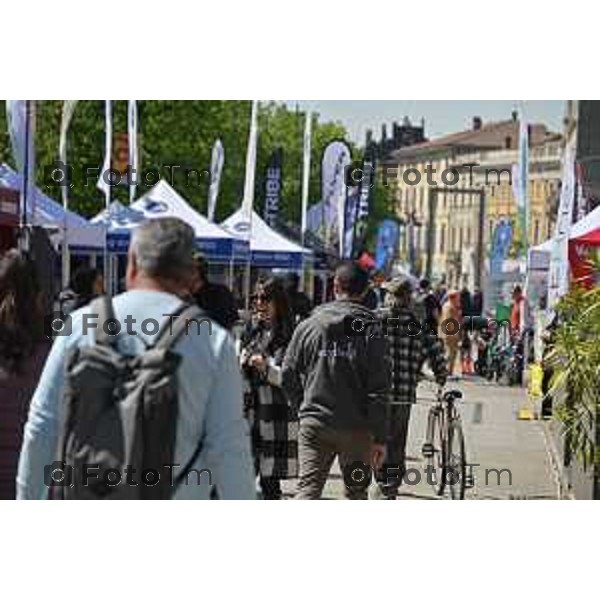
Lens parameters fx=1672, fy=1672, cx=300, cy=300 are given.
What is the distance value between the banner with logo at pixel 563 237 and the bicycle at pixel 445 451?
2.75 feet

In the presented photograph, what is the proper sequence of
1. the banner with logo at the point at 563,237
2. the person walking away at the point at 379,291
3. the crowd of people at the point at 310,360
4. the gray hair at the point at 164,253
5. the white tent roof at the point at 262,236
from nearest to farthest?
the gray hair at the point at 164,253 < the crowd of people at the point at 310,360 < the person walking away at the point at 379,291 < the white tent roof at the point at 262,236 < the banner with logo at the point at 563,237

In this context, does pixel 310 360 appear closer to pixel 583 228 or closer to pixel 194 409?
pixel 583 228

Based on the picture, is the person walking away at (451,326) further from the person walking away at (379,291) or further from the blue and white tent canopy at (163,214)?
the blue and white tent canopy at (163,214)

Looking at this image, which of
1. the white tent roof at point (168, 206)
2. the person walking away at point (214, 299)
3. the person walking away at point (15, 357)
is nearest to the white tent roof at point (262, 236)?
the white tent roof at point (168, 206)

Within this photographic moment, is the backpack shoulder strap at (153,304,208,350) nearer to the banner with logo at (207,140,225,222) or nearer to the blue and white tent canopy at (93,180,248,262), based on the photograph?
the blue and white tent canopy at (93,180,248,262)

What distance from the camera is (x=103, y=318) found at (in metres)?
4.96

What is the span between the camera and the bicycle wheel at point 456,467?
882 centimetres

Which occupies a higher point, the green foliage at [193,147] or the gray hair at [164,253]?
the green foliage at [193,147]

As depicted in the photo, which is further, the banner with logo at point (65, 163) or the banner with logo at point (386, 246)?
the banner with logo at point (386, 246)

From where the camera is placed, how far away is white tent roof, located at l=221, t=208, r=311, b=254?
886 centimetres

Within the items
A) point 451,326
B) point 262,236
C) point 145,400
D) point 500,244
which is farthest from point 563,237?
point 145,400

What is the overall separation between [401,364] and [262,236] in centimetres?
102
